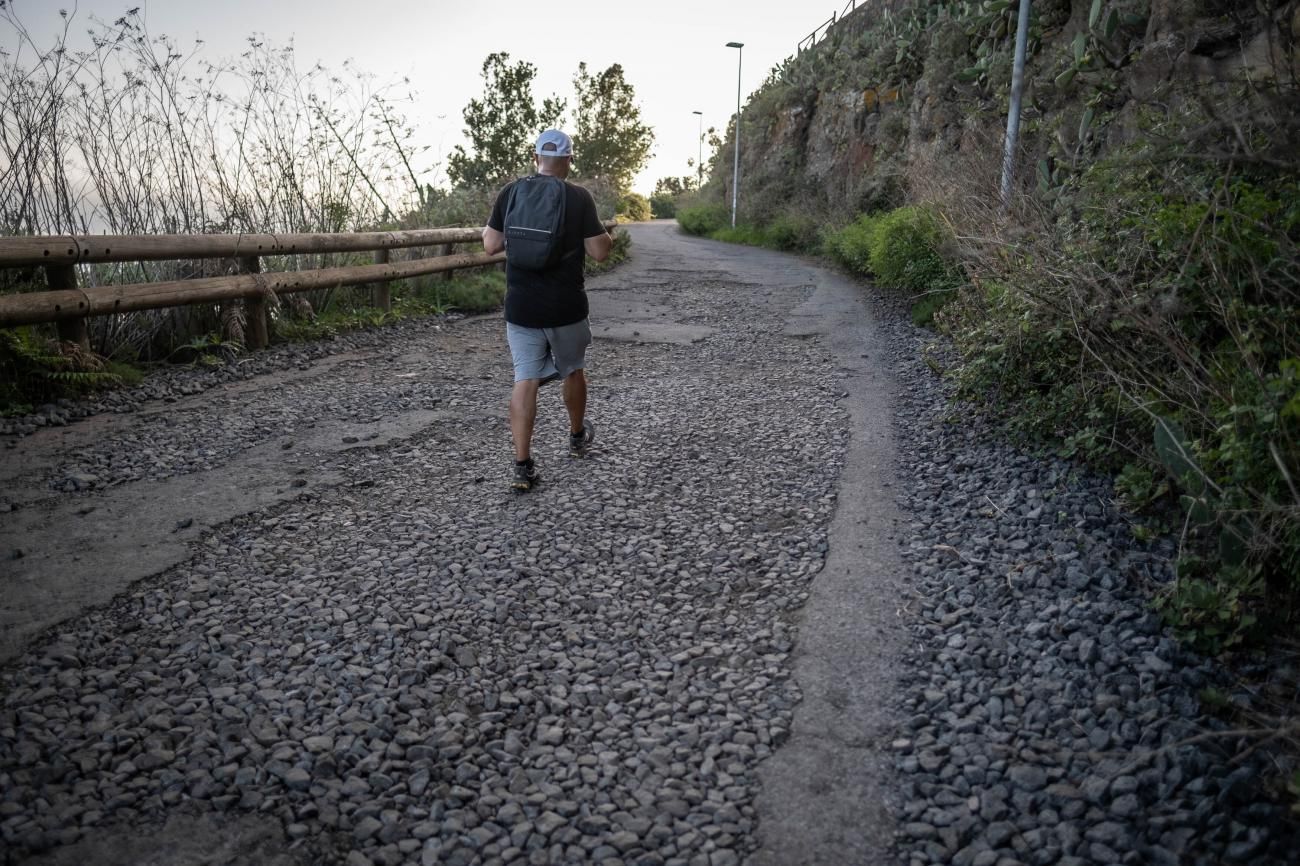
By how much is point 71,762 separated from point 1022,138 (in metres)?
13.0

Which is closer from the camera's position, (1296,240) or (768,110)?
(1296,240)

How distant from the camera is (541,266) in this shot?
4.90 meters

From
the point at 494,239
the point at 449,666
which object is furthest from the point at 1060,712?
the point at 494,239

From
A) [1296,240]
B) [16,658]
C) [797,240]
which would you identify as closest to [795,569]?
[1296,240]

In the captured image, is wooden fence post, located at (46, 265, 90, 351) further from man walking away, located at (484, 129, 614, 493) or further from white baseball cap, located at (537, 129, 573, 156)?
white baseball cap, located at (537, 129, 573, 156)

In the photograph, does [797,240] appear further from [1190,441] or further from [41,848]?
[41,848]

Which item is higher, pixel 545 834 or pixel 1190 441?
pixel 1190 441

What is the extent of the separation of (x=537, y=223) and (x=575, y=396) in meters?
1.19

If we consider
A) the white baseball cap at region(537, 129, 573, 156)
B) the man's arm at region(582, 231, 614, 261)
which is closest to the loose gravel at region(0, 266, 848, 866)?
the man's arm at region(582, 231, 614, 261)

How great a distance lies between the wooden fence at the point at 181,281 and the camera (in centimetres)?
622

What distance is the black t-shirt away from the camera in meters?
5.00

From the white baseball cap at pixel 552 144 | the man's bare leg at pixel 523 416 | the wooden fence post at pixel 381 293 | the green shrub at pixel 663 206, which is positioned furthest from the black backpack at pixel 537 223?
the green shrub at pixel 663 206

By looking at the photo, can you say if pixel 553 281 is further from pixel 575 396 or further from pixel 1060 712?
pixel 1060 712

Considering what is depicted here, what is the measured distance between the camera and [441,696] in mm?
3135
